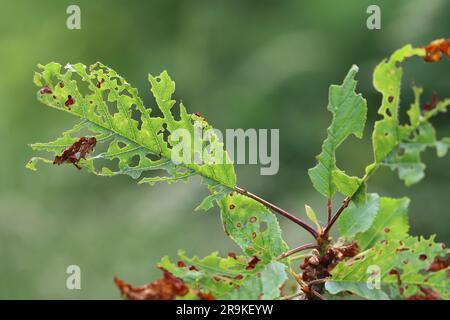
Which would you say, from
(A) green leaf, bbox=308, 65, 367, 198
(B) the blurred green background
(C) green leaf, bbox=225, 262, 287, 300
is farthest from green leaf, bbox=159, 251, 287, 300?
(B) the blurred green background

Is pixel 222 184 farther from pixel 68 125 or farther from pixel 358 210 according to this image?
pixel 68 125

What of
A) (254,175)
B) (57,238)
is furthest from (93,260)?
(254,175)

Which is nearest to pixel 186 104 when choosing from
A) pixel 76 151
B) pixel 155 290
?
pixel 76 151

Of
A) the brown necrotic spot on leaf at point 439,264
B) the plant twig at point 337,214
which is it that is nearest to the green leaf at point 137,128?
the plant twig at point 337,214

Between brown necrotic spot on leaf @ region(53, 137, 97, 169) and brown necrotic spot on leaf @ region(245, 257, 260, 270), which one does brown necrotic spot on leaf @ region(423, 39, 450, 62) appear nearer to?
brown necrotic spot on leaf @ region(245, 257, 260, 270)

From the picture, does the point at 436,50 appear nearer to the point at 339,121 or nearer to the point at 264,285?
the point at 339,121
